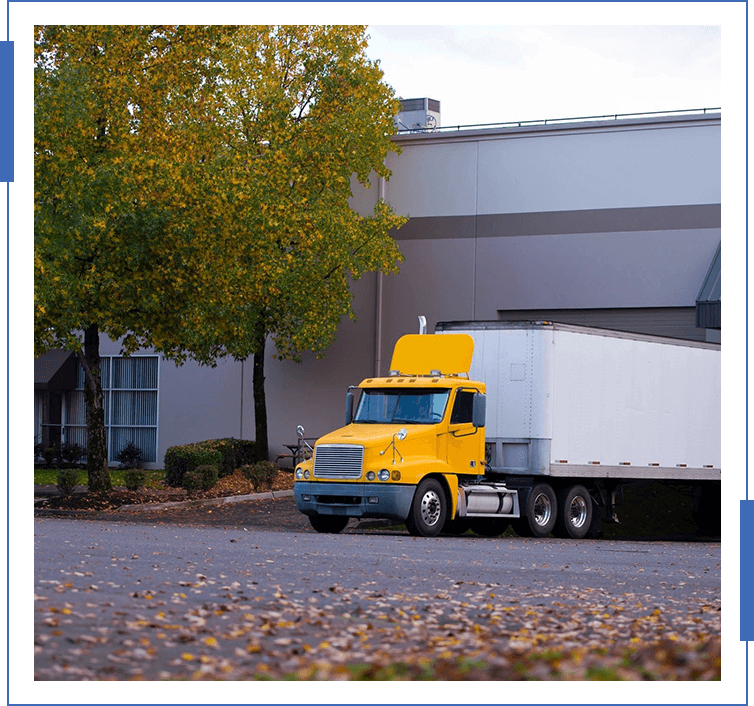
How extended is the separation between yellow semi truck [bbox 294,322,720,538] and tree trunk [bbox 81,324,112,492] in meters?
5.98

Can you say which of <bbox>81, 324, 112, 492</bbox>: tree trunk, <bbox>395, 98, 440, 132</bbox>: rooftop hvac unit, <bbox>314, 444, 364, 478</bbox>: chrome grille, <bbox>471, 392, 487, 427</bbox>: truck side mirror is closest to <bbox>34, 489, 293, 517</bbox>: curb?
<bbox>81, 324, 112, 492</bbox>: tree trunk

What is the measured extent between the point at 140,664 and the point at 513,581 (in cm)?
649

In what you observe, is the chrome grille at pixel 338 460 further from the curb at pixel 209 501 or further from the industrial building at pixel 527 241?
the industrial building at pixel 527 241

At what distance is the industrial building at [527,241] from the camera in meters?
32.7

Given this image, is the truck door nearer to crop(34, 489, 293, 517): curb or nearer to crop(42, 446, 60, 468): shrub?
crop(34, 489, 293, 517): curb

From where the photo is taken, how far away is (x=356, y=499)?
1992cm

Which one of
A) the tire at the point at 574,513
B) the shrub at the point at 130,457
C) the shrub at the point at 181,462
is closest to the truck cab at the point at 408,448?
the tire at the point at 574,513

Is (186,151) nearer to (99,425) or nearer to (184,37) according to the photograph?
(184,37)

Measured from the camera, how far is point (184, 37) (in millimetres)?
24219

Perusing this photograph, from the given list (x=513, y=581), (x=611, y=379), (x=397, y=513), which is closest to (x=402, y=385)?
(x=397, y=513)

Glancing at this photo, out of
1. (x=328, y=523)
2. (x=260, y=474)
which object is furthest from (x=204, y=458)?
(x=328, y=523)

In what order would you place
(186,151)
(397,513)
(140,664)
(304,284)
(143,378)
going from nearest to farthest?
(140,664) → (397,513) → (186,151) → (304,284) → (143,378)

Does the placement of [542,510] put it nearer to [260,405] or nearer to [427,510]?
[427,510]

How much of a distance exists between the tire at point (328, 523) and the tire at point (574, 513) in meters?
3.98
